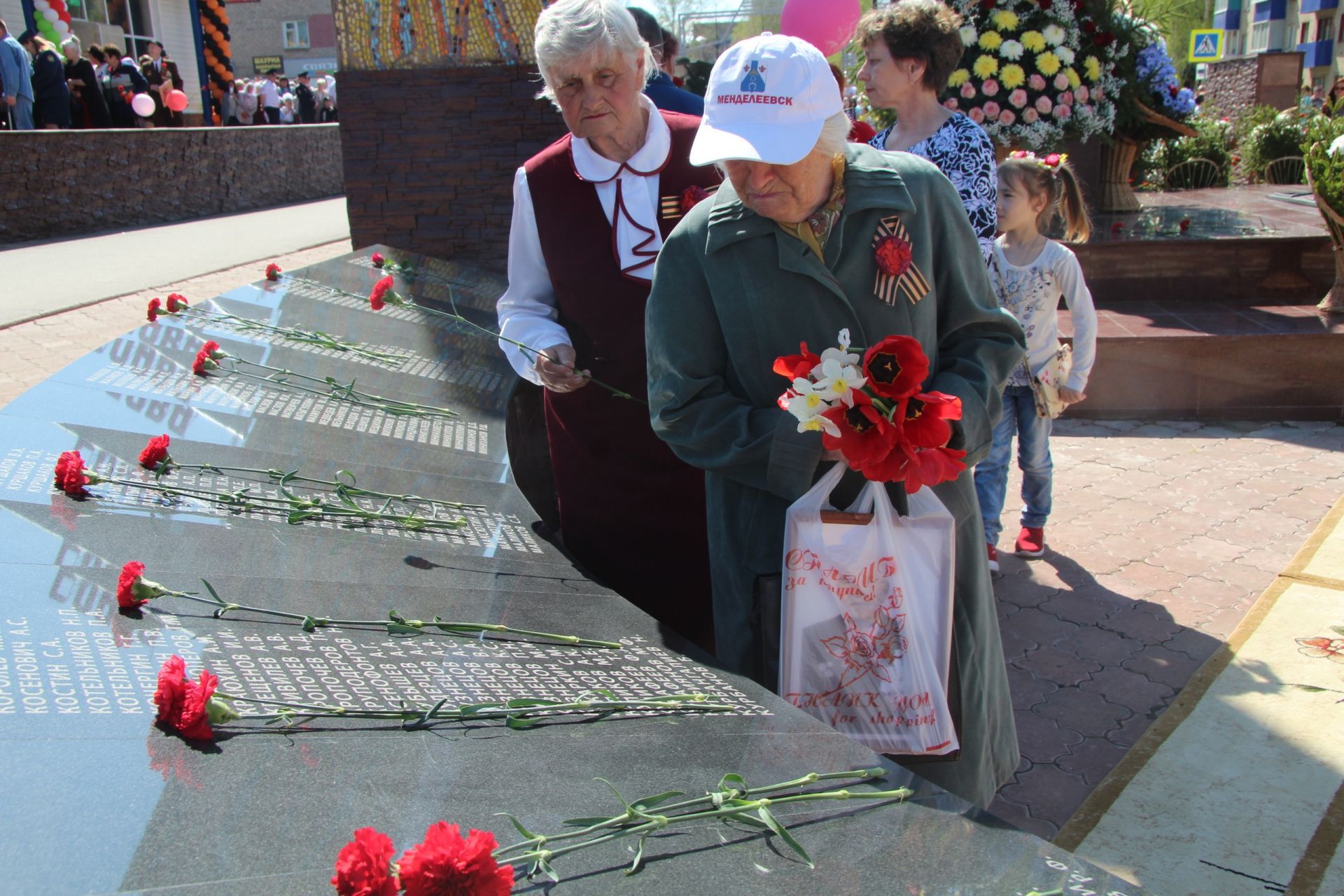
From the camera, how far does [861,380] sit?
1601 millimetres

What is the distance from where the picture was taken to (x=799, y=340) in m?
1.87

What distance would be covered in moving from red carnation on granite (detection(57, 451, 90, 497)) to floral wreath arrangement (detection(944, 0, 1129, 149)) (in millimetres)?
4715

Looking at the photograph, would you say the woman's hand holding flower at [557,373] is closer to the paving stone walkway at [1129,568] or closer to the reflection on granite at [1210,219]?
the paving stone walkway at [1129,568]

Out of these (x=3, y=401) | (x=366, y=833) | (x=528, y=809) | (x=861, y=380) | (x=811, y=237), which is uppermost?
(x=811, y=237)

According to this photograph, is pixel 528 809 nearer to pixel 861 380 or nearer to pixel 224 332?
pixel 861 380

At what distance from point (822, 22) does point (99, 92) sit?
1394 centimetres

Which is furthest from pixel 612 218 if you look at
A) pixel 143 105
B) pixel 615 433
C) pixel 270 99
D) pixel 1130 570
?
pixel 270 99

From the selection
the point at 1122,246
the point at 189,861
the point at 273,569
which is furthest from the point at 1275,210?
the point at 189,861

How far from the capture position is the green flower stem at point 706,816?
1.16 meters

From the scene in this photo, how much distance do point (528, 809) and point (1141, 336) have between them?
517cm

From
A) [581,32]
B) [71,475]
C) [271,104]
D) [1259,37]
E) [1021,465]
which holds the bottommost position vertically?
[1021,465]

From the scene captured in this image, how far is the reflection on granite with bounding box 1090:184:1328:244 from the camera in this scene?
279 inches

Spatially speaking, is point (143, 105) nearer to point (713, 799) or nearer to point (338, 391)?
point (338, 391)

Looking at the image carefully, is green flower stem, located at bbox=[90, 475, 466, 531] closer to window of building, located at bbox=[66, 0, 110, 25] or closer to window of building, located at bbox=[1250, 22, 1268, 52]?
window of building, located at bbox=[66, 0, 110, 25]
